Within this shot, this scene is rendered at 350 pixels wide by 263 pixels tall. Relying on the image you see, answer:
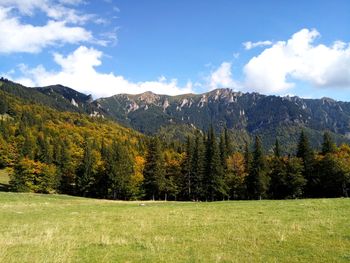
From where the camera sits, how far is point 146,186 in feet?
348

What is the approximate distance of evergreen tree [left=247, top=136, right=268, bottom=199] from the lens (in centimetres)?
9544

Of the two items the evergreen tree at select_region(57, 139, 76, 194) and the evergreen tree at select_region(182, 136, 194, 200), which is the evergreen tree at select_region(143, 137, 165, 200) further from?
the evergreen tree at select_region(57, 139, 76, 194)

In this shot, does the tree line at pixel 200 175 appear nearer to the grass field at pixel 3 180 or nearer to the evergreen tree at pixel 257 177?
the evergreen tree at pixel 257 177

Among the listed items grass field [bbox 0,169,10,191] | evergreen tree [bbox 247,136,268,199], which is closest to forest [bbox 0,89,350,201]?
evergreen tree [bbox 247,136,268,199]

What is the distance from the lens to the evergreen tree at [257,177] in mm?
95438

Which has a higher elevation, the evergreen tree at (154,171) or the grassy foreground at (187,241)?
the evergreen tree at (154,171)

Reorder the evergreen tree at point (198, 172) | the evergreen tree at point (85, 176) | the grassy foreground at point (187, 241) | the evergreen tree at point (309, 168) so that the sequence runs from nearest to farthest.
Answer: the grassy foreground at point (187, 241)
the evergreen tree at point (309, 168)
the evergreen tree at point (198, 172)
the evergreen tree at point (85, 176)

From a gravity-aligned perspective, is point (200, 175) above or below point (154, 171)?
below

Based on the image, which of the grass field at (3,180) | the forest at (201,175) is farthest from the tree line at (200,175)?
the grass field at (3,180)

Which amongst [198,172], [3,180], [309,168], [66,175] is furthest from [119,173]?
[309,168]

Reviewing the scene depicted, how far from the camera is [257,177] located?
3787 inches

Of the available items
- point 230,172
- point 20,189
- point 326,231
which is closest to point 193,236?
point 326,231

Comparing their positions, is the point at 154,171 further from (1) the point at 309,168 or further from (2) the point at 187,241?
(2) the point at 187,241

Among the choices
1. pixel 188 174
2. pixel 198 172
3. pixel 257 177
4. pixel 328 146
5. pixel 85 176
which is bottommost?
pixel 85 176
